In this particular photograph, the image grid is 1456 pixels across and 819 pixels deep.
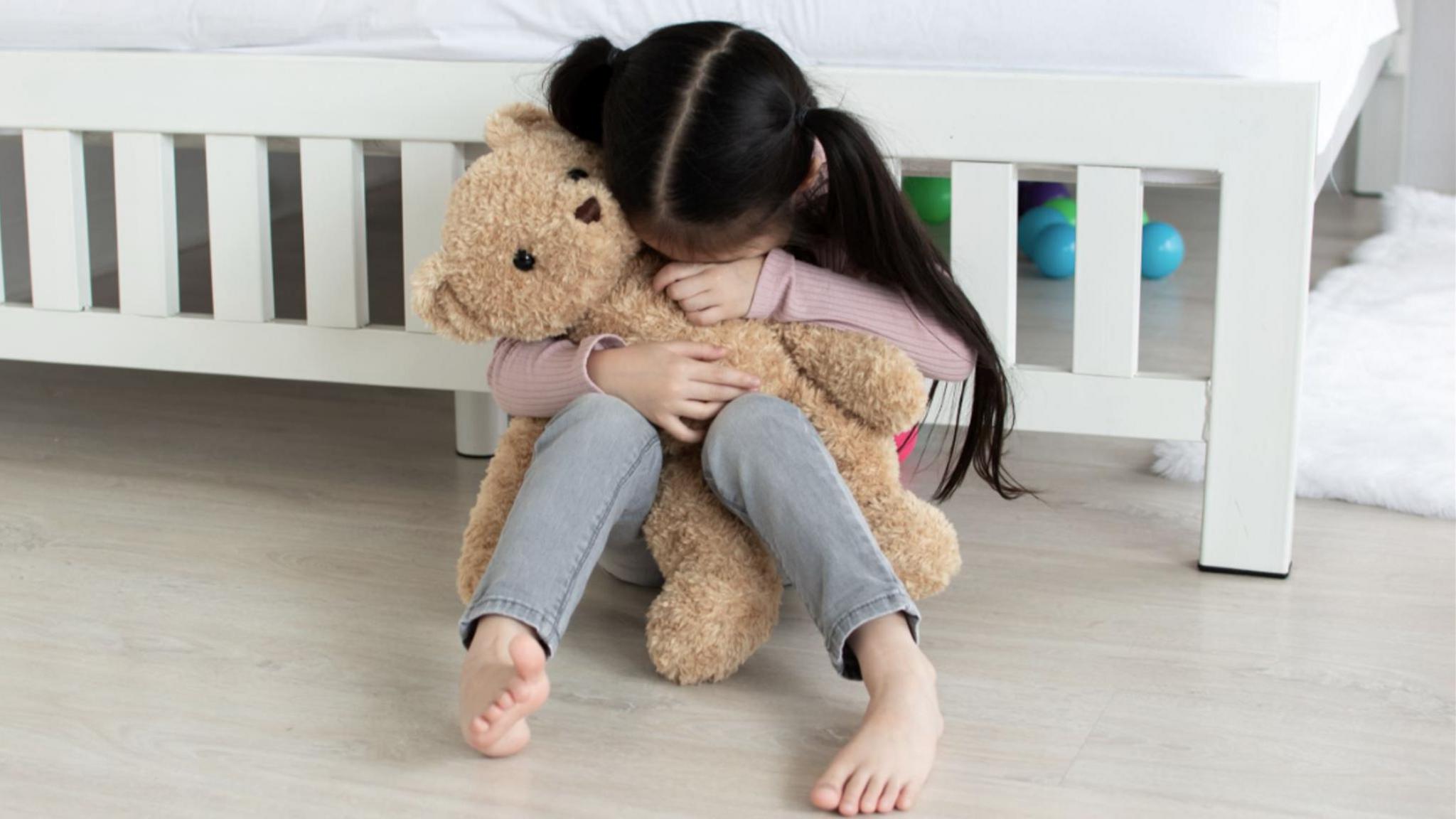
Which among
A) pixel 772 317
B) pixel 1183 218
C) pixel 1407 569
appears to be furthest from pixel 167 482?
pixel 1183 218

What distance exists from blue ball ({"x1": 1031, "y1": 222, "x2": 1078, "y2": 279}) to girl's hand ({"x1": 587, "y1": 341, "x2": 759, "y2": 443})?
1464 millimetres

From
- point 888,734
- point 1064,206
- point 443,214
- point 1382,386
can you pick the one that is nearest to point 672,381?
point 888,734

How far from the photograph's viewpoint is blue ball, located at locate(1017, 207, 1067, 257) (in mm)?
2523

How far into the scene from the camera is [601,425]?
40.5 inches

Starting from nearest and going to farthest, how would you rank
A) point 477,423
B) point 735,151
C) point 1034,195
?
1. point 735,151
2. point 477,423
3. point 1034,195

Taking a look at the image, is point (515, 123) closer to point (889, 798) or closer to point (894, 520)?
point (894, 520)

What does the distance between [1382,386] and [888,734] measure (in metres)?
1.08

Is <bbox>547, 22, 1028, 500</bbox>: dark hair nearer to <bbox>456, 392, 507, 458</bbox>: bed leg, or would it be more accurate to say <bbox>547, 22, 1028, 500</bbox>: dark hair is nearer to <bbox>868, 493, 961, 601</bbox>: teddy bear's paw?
<bbox>868, 493, 961, 601</bbox>: teddy bear's paw

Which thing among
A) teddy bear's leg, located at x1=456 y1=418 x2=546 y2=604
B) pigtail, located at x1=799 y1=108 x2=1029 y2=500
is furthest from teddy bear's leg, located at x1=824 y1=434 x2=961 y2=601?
teddy bear's leg, located at x1=456 y1=418 x2=546 y2=604

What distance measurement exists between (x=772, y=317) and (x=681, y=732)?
32 cm

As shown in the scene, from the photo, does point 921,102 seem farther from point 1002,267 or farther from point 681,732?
point 681,732

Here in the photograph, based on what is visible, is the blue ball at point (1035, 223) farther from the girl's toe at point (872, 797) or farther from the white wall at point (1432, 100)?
the girl's toe at point (872, 797)

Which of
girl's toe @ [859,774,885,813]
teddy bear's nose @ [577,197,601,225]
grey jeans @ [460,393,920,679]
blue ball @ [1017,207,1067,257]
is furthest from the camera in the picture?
blue ball @ [1017,207,1067,257]

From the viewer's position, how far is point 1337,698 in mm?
1007
